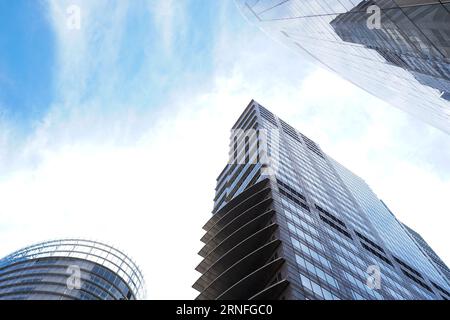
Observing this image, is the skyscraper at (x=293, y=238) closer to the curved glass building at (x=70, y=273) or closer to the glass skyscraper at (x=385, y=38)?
the glass skyscraper at (x=385, y=38)

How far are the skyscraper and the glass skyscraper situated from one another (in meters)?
16.8

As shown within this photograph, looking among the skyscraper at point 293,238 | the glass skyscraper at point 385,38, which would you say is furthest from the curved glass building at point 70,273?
the glass skyscraper at point 385,38

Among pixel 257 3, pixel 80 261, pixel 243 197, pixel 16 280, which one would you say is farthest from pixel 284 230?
pixel 16 280

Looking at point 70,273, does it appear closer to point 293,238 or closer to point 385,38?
point 293,238

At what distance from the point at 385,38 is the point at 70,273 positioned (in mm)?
60654

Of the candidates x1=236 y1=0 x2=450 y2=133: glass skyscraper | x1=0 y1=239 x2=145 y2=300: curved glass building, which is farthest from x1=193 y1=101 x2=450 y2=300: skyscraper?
x1=0 y1=239 x2=145 y2=300: curved glass building

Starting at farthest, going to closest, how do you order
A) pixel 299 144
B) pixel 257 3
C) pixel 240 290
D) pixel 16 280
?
pixel 299 144 → pixel 16 280 → pixel 257 3 → pixel 240 290

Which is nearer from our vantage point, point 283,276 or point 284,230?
point 283,276

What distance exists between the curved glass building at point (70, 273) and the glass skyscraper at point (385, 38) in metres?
49.0

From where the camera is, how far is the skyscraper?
103 feet

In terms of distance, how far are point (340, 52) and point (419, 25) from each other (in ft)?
57.1

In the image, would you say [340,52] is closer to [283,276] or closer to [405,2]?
[405,2]
